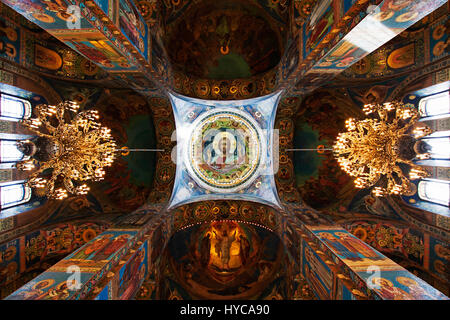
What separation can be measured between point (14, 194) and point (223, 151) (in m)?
9.01

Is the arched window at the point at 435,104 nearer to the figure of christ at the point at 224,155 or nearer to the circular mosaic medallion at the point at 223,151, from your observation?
the circular mosaic medallion at the point at 223,151

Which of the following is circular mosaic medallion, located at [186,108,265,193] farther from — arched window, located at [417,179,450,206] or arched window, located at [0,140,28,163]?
arched window, located at [0,140,28,163]

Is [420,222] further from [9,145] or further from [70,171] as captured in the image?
[9,145]

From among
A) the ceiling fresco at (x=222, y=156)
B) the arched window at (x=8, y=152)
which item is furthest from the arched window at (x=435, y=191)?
the arched window at (x=8, y=152)

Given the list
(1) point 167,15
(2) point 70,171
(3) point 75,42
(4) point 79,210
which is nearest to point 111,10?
(3) point 75,42

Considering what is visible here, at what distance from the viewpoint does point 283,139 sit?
487 inches

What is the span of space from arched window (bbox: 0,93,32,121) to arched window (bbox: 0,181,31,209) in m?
2.49

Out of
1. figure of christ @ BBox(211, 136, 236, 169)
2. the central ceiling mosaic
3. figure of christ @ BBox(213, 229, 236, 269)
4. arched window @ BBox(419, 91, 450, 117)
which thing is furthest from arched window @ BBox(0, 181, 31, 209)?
arched window @ BBox(419, 91, 450, 117)

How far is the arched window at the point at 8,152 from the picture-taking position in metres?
8.49

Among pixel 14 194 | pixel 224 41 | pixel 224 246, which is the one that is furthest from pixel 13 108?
pixel 224 246

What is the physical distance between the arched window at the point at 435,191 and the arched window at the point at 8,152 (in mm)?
15486

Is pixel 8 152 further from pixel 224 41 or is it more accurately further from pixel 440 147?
pixel 440 147

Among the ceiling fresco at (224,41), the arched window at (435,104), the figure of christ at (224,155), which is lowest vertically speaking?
the figure of christ at (224,155)

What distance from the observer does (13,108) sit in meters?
8.69
